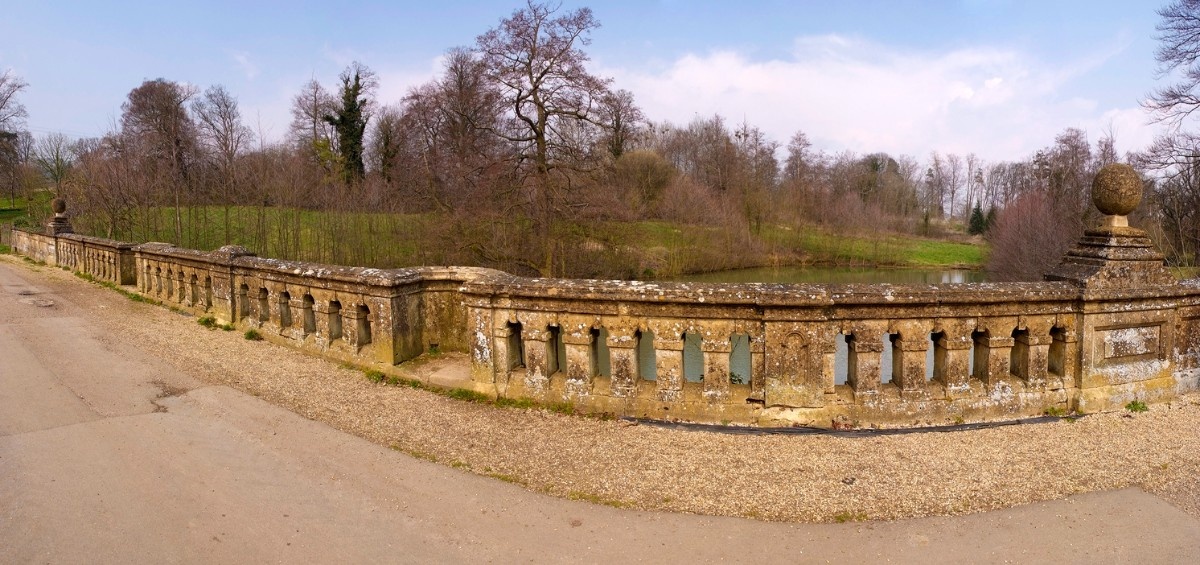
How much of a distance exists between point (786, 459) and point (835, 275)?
33.4 meters

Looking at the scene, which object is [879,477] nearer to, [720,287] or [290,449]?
[720,287]

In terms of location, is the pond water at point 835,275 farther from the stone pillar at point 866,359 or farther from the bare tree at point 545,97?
the stone pillar at point 866,359

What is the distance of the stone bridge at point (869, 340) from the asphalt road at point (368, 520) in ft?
4.46

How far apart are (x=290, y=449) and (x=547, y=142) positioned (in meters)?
15.4

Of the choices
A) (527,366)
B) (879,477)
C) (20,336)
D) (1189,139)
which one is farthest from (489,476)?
(1189,139)

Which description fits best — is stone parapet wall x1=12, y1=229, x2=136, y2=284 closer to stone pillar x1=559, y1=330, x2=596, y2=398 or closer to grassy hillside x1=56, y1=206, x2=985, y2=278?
grassy hillside x1=56, y1=206, x2=985, y2=278

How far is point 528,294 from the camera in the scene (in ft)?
17.3

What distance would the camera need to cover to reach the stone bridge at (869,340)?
4.80 metres

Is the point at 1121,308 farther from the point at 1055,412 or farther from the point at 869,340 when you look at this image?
the point at 869,340

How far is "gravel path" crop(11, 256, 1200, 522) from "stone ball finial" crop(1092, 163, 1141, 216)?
171 cm

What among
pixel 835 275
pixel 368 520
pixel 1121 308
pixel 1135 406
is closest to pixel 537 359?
pixel 368 520

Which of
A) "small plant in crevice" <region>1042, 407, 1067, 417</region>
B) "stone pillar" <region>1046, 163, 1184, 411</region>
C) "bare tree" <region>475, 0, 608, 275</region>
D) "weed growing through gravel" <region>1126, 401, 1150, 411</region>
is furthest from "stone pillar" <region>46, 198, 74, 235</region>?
"weed growing through gravel" <region>1126, 401, 1150, 411</region>

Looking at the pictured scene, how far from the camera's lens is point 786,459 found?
165 inches

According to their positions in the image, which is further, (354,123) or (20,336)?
(354,123)
